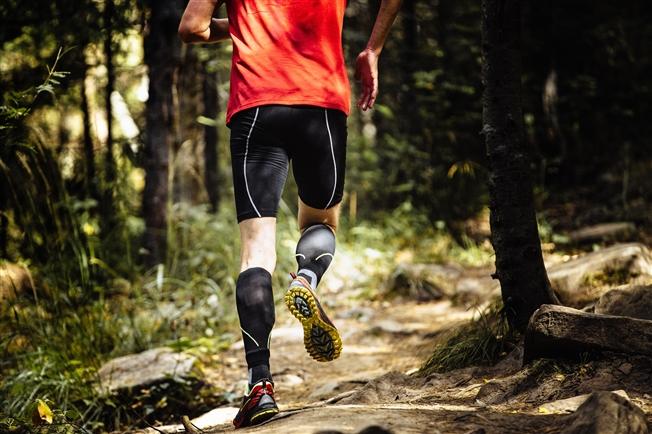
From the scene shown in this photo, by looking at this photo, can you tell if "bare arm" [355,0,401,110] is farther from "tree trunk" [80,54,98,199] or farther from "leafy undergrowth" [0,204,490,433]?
"tree trunk" [80,54,98,199]

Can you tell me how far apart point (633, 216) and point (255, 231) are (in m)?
5.08

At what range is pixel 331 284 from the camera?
6.44 metres

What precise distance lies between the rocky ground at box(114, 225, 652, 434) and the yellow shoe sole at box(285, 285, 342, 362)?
0.71 feet

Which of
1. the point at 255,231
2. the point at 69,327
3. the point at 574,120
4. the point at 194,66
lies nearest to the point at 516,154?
the point at 255,231

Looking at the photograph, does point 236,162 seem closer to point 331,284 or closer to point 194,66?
point 331,284

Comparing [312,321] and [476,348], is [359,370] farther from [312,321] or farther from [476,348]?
[312,321]

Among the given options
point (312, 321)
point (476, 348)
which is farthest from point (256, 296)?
point (476, 348)

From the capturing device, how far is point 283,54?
100 inches

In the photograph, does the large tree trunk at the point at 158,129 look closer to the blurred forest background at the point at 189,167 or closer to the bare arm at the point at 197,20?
the blurred forest background at the point at 189,167

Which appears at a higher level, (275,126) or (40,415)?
(275,126)

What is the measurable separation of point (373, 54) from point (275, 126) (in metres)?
0.63

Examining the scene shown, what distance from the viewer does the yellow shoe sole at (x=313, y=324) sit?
8.03ft

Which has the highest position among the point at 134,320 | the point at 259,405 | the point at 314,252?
the point at 314,252

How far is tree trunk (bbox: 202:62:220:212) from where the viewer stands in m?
9.72
